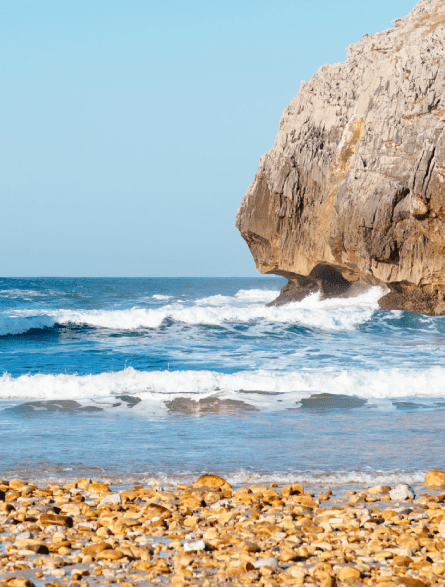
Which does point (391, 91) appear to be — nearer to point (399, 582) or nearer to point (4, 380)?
point (4, 380)

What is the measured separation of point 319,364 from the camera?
15062mm

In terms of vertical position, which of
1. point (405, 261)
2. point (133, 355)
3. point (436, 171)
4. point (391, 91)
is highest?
point (391, 91)

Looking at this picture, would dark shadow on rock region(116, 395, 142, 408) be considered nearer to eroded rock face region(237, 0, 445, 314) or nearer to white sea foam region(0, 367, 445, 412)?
white sea foam region(0, 367, 445, 412)

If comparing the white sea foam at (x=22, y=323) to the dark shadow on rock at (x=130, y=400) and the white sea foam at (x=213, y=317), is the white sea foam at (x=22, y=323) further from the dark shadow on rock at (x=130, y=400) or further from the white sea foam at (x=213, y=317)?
the dark shadow on rock at (x=130, y=400)

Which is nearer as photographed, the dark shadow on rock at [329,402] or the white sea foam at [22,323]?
the dark shadow on rock at [329,402]

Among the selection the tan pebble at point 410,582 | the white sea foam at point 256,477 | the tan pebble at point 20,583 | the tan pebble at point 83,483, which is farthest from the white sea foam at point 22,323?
the tan pebble at point 410,582

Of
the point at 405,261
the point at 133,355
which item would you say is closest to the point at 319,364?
the point at 133,355

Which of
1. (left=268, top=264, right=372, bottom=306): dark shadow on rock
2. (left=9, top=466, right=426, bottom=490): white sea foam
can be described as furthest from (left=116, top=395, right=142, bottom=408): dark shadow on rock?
(left=268, top=264, right=372, bottom=306): dark shadow on rock

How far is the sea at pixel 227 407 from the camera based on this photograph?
6.76 meters

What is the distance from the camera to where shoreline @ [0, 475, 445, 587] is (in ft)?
12.9

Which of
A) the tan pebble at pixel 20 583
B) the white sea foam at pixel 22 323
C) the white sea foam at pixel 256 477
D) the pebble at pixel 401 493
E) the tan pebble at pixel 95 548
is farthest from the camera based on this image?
the white sea foam at pixel 22 323

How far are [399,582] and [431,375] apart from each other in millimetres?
9388

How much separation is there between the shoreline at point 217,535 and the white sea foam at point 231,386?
509 centimetres

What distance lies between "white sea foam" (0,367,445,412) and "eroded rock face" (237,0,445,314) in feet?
46.1
